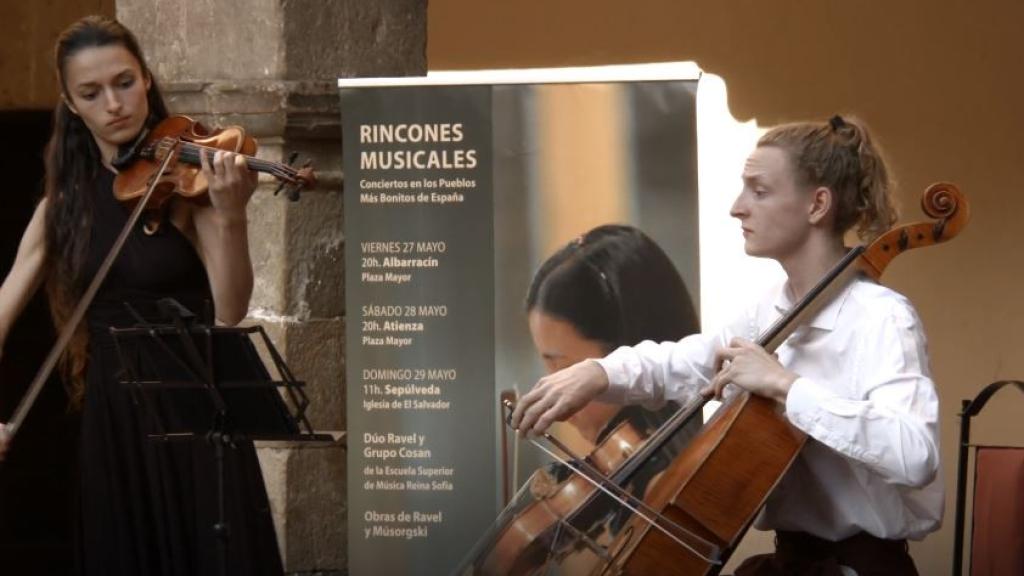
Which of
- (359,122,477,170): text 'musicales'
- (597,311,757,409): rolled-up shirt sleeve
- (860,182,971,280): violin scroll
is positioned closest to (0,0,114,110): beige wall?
(359,122,477,170): text 'musicales'

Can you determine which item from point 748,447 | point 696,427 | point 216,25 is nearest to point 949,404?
point 696,427

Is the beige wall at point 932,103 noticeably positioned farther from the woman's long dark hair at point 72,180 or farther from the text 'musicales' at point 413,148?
the woman's long dark hair at point 72,180

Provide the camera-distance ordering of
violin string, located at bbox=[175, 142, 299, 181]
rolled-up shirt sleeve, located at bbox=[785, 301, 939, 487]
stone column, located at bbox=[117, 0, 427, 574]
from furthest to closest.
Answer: stone column, located at bbox=[117, 0, 427, 574]
violin string, located at bbox=[175, 142, 299, 181]
rolled-up shirt sleeve, located at bbox=[785, 301, 939, 487]

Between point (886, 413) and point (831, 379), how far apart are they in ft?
0.83

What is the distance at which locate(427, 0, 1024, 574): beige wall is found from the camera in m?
6.60

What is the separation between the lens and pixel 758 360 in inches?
147

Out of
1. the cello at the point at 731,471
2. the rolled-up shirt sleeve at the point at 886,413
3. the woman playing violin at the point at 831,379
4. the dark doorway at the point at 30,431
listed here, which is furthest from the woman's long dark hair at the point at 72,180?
the dark doorway at the point at 30,431

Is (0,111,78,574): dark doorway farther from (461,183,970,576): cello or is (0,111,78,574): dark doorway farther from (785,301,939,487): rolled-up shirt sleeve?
(785,301,939,487): rolled-up shirt sleeve

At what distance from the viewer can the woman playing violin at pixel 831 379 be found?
3.61 metres

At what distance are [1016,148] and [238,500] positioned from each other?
3079 millimetres

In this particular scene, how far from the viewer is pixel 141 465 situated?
15.0 ft

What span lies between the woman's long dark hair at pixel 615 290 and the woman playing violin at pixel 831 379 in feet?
2.71

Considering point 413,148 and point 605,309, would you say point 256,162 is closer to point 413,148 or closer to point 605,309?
point 413,148

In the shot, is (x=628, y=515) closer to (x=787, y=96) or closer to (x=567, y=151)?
(x=567, y=151)
